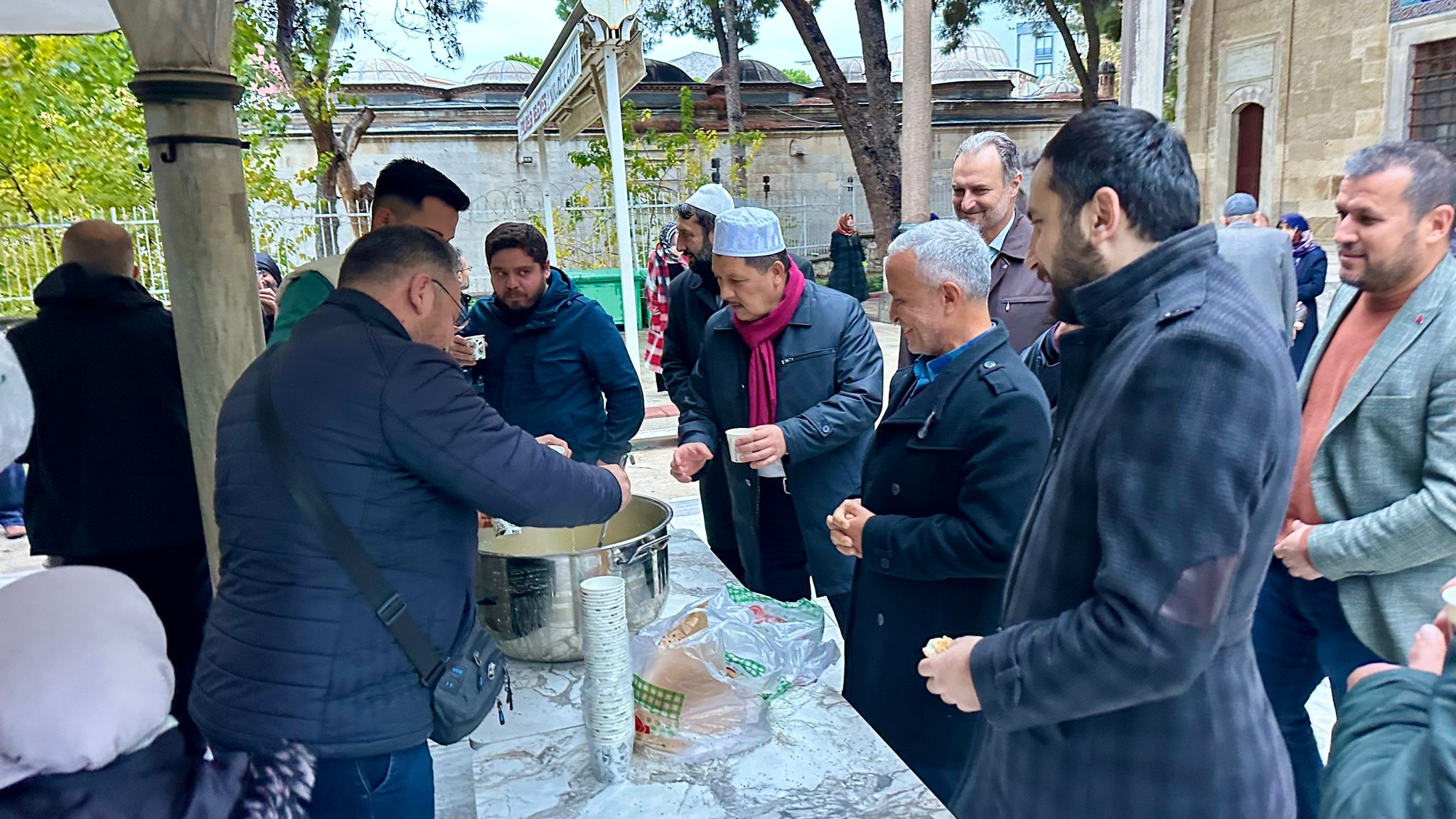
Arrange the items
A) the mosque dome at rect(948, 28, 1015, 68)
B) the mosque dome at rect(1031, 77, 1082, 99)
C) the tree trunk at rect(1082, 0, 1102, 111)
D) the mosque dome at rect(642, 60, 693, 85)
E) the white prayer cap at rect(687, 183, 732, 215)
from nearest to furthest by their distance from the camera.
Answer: the white prayer cap at rect(687, 183, 732, 215) < the tree trunk at rect(1082, 0, 1102, 111) < the mosque dome at rect(642, 60, 693, 85) < the mosque dome at rect(1031, 77, 1082, 99) < the mosque dome at rect(948, 28, 1015, 68)

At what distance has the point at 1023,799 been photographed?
141cm

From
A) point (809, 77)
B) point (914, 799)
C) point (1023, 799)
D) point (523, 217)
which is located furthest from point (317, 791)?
point (809, 77)

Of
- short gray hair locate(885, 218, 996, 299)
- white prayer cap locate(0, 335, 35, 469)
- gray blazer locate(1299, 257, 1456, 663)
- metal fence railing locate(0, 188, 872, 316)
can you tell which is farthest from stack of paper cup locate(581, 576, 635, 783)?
metal fence railing locate(0, 188, 872, 316)

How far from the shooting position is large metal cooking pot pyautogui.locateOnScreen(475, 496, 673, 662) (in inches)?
73.2

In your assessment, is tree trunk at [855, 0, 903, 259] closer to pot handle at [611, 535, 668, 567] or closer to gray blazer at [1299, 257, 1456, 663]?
gray blazer at [1299, 257, 1456, 663]

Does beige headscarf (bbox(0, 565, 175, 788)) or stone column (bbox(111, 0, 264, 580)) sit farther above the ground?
stone column (bbox(111, 0, 264, 580))

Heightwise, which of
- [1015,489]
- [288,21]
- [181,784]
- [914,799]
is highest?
[288,21]

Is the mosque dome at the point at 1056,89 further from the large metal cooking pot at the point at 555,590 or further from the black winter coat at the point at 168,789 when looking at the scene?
the black winter coat at the point at 168,789

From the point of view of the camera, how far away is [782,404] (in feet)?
9.35

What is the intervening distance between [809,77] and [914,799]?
3615 centimetres

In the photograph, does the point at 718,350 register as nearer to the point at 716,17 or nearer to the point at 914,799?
the point at 914,799

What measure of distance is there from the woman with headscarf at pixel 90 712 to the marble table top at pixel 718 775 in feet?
1.82

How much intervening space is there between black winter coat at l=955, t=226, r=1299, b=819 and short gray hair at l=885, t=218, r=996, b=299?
553 mm

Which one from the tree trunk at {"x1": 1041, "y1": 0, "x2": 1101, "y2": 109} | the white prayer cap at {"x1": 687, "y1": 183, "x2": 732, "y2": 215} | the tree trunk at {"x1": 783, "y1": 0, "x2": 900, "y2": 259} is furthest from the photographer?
the tree trunk at {"x1": 1041, "y1": 0, "x2": 1101, "y2": 109}
